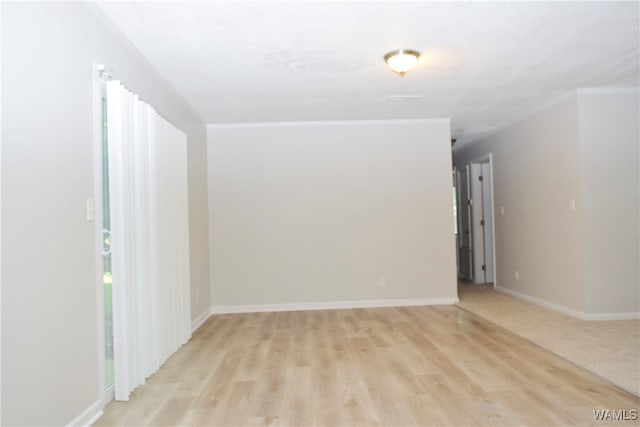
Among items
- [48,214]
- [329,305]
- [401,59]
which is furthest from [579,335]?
[48,214]

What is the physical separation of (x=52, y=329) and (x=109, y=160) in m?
1.11

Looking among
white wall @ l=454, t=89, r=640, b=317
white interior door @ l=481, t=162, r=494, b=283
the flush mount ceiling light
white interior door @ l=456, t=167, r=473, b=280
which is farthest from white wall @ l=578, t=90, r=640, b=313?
white interior door @ l=456, t=167, r=473, b=280

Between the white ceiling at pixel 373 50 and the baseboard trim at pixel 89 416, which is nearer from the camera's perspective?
the baseboard trim at pixel 89 416

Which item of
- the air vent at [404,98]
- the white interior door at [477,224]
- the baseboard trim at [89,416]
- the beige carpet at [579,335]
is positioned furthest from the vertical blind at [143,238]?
the white interior door at [477,224]

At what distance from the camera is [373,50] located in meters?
3.38

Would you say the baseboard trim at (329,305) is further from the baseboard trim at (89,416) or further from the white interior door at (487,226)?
the baseboard trim at (89,416)

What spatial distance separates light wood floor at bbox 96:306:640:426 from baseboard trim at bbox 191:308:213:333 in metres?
0.36

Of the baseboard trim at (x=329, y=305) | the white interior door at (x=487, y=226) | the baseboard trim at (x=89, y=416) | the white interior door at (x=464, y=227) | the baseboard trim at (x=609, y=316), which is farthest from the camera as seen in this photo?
the white interior door at (x=464, y=227)

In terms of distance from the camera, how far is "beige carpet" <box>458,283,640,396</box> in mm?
3045

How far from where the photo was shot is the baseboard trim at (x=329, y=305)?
5.61m

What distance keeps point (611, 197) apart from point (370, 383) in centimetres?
359

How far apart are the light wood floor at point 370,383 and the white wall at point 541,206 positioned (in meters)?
1.34

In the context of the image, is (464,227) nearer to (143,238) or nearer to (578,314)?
(578,314)

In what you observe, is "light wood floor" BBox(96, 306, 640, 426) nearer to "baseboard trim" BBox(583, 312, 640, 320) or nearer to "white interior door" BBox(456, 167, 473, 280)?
"baseboard trim" BBox(583, 312, 640, 320)
